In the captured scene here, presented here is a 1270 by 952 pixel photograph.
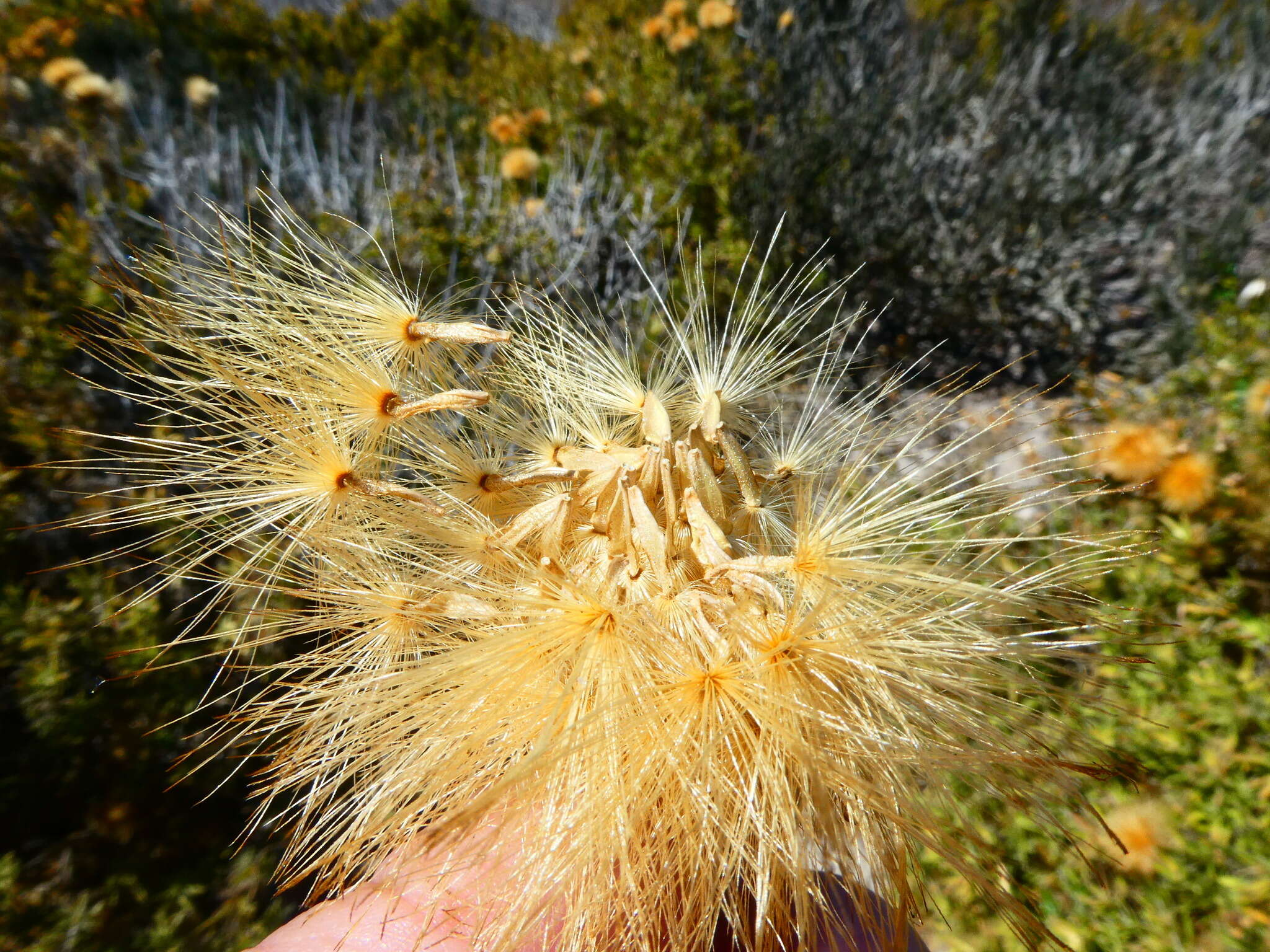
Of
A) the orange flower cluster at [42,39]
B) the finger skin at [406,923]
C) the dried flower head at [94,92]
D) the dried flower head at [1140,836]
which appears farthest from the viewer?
the orange flower cluster at [42,39]

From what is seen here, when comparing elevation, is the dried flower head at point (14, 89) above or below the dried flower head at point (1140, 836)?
above

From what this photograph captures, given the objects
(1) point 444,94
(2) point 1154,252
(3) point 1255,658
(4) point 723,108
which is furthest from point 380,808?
(2) point 1154,252

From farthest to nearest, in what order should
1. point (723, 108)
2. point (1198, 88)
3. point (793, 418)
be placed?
point (1198, 88) < point (723, 108) < point (793, 418)

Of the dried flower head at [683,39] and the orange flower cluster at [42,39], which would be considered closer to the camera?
the dried flower head at [683,39]

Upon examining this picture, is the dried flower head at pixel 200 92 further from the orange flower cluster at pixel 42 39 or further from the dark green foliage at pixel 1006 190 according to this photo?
the dark green foliage at pixel 1006 190

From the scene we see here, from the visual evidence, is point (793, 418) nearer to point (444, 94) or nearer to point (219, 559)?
point (219, 559)

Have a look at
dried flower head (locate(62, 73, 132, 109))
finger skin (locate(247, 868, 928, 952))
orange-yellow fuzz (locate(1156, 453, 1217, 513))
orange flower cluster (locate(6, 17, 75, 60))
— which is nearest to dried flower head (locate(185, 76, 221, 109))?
dried flower head (locate(62, 73, 132, 109))

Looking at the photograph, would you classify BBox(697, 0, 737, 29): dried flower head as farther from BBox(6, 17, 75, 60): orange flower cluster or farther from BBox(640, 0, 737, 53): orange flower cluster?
BBox(6, 17, 75, 60): orange flower cluster

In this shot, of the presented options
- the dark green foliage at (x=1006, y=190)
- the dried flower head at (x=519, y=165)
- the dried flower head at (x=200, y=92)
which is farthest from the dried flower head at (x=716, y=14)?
the dried flower head at (x=200, y=92)
